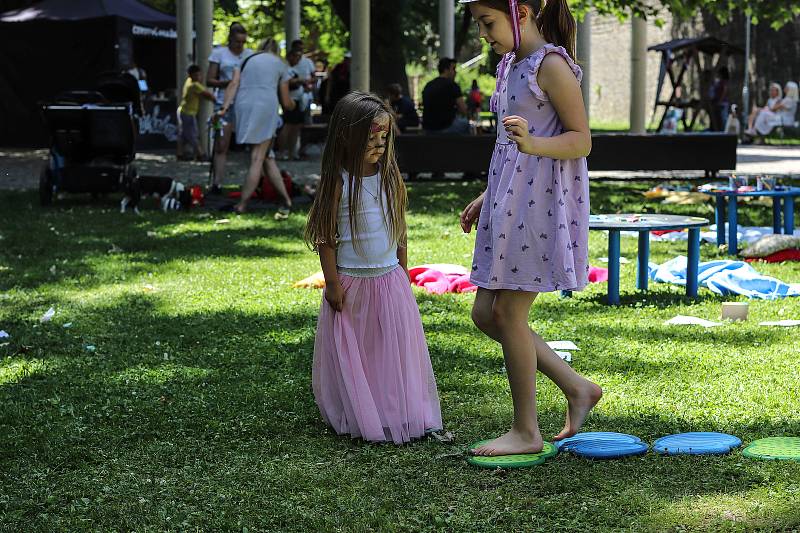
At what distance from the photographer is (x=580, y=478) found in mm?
4320

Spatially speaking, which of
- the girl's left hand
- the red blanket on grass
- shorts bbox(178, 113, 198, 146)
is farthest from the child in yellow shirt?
the girl's left hand

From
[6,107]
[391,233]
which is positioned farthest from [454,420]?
[6,107]

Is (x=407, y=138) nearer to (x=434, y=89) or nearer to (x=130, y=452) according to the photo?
(x=434, y=89)

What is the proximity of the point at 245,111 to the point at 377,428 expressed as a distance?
8.78 meters

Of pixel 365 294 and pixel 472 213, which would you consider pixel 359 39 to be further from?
pixel 472 213

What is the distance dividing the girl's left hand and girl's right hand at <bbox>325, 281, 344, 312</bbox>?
1.12 metres

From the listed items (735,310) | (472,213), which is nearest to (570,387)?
(472,213)

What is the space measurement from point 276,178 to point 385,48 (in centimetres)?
1307

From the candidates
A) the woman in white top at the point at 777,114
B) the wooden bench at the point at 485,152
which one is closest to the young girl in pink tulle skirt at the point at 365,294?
the wooden bench at the point at 485,152

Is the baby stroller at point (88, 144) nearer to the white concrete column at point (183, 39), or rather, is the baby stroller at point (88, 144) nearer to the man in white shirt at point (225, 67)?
the man in white shirt at point (225, 67)

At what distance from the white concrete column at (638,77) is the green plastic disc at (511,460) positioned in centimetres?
1824

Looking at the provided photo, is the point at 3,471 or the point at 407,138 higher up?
the point at 407,138

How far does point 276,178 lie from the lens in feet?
44.7

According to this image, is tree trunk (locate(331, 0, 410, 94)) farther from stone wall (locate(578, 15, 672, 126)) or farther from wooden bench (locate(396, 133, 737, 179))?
stone wall (locate(578, 15, 672, 126))
